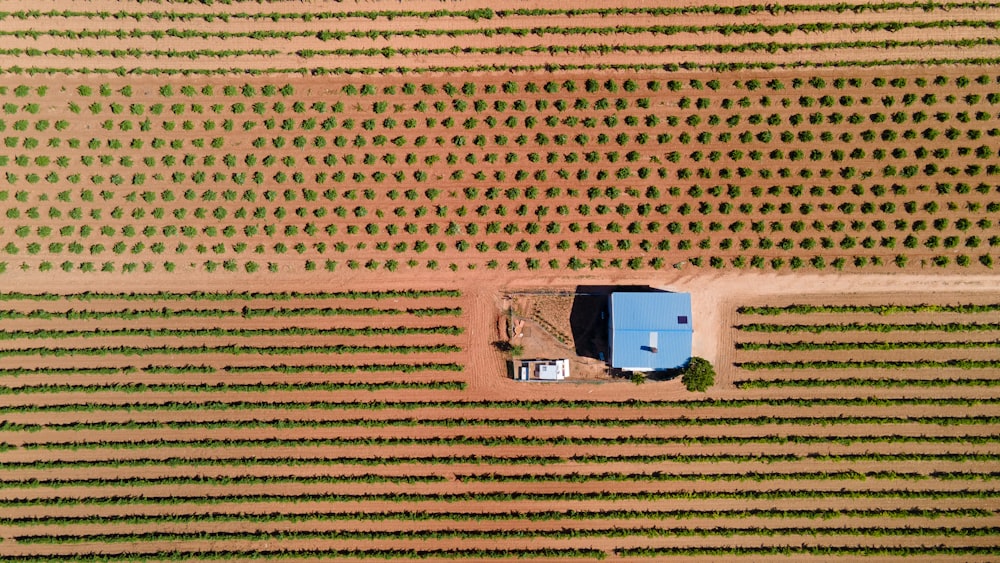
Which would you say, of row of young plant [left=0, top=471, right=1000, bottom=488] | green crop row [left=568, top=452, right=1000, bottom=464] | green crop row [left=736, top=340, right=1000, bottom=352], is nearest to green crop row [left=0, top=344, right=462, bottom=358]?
row of young plant [left=0, top=471, right=1000, bottom=488]

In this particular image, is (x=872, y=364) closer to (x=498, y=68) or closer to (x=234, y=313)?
(x=498, y=68)

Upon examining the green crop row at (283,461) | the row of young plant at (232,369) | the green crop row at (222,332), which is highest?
the green crop row at (222,332)

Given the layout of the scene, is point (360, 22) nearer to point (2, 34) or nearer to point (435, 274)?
Result: point (435, 274)

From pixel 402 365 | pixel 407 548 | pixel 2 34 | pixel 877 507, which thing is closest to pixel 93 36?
pixel 2 34

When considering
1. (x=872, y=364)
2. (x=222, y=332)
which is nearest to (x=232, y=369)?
(x=222, y=332)

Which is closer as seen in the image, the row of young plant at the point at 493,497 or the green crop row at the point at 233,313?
the row of young plant at the point at 493,497

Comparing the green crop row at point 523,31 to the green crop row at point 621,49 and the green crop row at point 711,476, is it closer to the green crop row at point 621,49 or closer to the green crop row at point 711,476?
the green crop row at point 621,49

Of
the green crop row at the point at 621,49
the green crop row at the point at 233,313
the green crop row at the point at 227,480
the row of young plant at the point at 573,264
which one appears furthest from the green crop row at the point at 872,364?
the green crop row at the point at 227,480
